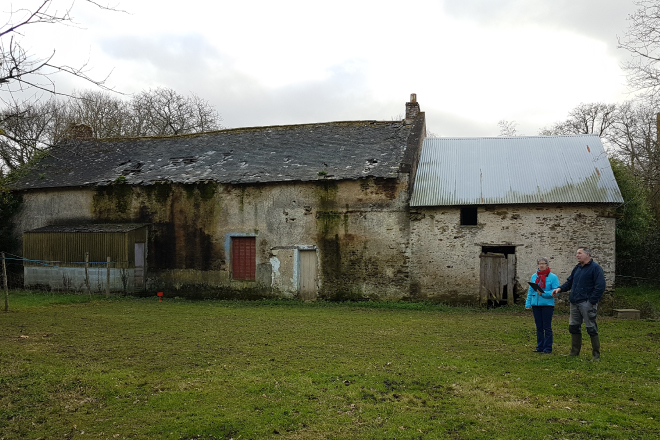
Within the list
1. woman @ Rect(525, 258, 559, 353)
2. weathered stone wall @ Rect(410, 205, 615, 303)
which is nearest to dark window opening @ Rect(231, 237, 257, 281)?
weathered stone wall @ Rect(410, 205, 615, 303)

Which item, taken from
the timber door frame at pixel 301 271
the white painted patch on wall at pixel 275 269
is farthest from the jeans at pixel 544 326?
the white painted patch on wall at pixel 275 269

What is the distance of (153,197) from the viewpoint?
2041 centimetres

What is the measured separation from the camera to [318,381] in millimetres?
7332

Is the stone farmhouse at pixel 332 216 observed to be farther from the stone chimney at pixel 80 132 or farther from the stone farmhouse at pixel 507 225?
the stone chimney at pixel 80 132

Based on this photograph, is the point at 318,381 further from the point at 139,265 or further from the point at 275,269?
the point at 139,265

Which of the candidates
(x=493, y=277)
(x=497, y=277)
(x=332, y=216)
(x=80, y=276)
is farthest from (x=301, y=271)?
(x=80, y=276)

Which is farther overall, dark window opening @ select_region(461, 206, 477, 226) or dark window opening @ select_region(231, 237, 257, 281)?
dark window opening @ select_region(231, 237, 257, 281)

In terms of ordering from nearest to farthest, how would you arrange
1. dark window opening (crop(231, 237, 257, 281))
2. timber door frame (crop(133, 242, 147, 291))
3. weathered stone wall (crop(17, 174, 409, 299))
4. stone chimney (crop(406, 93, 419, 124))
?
weathered stone wall (crop(17, 174, 409, 299))
dark window opening (crop(231, 237, 257, 281))
timber door frame (crop(133, 242, 147, 291))
stone chimney (crop(406, 93, 419, 124))

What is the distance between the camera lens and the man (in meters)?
8.22

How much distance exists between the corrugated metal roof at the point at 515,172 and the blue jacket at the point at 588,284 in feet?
28.9

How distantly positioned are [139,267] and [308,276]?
6905 millimetres

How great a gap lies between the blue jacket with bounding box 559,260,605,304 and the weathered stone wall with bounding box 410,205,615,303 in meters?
8.61

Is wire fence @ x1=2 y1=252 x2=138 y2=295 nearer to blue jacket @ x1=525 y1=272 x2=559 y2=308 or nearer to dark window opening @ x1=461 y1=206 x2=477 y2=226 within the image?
dark window opening @ x1=461 y1=206 x2=477 y2=226

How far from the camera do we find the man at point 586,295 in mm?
8219
